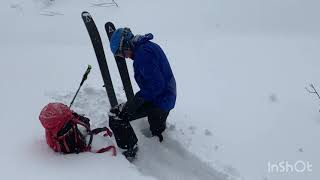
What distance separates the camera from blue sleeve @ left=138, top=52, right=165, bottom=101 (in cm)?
439

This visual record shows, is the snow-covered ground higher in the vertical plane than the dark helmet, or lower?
lower

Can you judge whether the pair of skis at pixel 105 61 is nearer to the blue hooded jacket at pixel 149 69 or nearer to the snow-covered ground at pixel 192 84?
the snow-covered ground at pixel 192 84

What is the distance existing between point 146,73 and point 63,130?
97 centimetres

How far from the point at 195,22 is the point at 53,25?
234 centimetres

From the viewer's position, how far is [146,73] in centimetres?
439

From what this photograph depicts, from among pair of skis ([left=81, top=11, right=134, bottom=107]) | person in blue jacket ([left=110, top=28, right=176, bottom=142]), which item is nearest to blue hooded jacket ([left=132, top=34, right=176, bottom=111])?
person in blue jacket ([left=110, top=28, right=176, bottom=142])

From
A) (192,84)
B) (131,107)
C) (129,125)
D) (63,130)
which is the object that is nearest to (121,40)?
(131,107)

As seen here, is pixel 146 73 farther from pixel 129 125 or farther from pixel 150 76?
pixel 129 125

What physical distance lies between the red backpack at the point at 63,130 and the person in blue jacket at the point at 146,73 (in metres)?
0.46

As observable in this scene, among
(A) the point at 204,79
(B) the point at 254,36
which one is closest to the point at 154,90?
(A) the point at 204,79

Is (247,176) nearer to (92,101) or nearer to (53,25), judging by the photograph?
(92,101)

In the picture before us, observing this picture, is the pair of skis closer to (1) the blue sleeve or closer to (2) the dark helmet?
(2) the dark helmet

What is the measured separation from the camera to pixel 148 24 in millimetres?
Answer: 7598

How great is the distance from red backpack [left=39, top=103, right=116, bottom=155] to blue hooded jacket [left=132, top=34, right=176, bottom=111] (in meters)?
0.71
